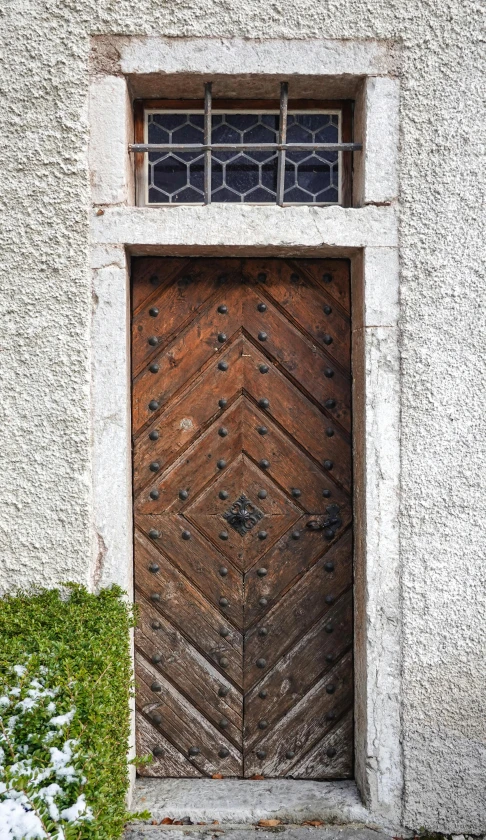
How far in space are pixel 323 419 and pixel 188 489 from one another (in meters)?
0.70

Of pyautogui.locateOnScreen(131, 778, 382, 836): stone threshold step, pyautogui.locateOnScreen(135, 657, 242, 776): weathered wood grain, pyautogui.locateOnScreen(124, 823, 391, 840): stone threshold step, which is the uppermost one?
pyautogui.locateOnScreen(135, 657, 242, 776): weathered wood grain

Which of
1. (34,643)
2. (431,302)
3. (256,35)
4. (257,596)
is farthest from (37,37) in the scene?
→ (257,596)

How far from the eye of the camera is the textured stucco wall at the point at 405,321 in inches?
104

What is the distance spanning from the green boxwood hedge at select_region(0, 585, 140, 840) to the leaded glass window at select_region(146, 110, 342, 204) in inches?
73.9

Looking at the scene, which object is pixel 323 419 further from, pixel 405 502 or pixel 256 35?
pixel 256 35

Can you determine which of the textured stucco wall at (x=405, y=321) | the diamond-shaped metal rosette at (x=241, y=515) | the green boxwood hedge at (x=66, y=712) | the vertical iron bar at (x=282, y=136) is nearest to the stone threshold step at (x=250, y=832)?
the textured stucco wall at (x=405, y=321)

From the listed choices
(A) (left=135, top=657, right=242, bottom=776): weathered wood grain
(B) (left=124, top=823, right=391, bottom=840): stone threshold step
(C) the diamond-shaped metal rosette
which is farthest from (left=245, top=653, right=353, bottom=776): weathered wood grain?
(C) the diamond-shaped metal rosette

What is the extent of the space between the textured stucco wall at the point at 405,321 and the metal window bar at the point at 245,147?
9.2 inches

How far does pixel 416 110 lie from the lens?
266 centimetres

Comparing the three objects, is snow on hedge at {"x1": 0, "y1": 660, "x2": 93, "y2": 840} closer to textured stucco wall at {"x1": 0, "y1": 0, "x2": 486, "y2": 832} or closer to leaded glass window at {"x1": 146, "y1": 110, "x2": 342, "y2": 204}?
textured stucco wall at {"x1": 0, "y1": 0, "x2": 486, "y2": 832}

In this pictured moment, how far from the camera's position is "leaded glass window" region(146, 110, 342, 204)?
2898 millimetres

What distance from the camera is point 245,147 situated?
2775mm

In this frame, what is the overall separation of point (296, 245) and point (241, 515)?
3.97 ft

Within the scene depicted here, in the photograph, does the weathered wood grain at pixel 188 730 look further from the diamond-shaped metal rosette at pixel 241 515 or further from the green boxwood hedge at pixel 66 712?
the diamond-shaped metal rosette at pixel 241 515
